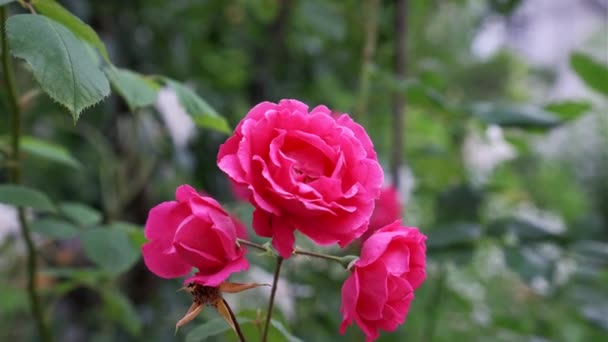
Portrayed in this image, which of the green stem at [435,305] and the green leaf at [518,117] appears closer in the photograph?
the green leaf at [518,117]

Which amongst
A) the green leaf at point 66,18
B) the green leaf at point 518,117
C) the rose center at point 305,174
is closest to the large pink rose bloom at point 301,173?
the rose center at point 305,174

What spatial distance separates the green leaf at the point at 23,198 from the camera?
0.39 metres

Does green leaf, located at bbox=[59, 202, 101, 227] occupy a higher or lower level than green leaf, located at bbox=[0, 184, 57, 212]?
lower

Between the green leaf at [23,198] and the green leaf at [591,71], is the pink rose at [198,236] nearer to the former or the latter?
the green leaf at [23,198]

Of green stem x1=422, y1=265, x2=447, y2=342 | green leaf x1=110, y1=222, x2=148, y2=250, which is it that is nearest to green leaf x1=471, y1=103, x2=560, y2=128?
green stem x1=422, y1=265, x2=447, y2=342

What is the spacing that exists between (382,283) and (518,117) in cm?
42

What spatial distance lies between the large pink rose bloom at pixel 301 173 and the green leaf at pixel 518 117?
15.3 inches

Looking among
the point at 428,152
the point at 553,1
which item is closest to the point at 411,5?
the point at 428,152

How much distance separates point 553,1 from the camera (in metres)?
8.59

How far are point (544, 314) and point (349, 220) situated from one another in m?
0.84

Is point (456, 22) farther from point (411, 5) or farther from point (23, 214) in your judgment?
point (23, 214)

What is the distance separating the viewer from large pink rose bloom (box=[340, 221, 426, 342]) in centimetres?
30

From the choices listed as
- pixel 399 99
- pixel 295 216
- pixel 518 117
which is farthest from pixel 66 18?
pixel 399 99

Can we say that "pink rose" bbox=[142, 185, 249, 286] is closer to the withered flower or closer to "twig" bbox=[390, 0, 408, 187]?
the withered flower
